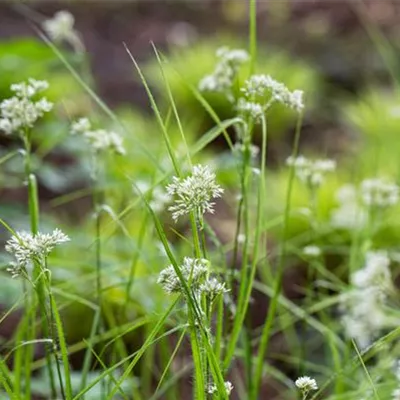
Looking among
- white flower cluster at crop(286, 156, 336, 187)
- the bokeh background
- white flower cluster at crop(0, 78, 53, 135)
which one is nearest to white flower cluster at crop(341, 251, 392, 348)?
white flower cluster at crop(286, 156, 336, 187)

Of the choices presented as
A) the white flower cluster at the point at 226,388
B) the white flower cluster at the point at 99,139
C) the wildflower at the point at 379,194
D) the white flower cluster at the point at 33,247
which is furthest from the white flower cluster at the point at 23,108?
the wildflower at the point at 379,194

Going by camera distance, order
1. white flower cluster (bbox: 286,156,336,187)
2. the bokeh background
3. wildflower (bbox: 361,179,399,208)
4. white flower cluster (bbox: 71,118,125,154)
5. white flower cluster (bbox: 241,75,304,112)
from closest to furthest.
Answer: white flower cluster (bbox: 241,75,304,112), white flower cluster (bbox: 71,118,125,154), white flower cluster (bbox: 286,156,336,187), wildflower (bbox: 361,179,399,208), the bokeh background

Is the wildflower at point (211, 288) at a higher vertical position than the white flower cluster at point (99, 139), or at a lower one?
lower

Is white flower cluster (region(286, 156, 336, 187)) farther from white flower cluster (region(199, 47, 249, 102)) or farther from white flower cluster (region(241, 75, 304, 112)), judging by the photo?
white flower cluster (region(241, 75, 304, 112))

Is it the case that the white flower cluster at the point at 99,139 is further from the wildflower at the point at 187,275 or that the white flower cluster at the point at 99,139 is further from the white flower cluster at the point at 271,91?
the wildflower at the point at 187,275

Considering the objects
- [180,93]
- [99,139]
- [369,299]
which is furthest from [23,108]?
[180,93]

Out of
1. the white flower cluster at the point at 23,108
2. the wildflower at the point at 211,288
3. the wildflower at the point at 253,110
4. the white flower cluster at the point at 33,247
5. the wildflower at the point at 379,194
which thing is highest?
the white flower cluster at the point at 23,108

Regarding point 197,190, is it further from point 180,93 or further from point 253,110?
point 180,93
